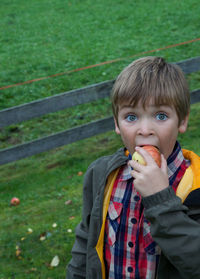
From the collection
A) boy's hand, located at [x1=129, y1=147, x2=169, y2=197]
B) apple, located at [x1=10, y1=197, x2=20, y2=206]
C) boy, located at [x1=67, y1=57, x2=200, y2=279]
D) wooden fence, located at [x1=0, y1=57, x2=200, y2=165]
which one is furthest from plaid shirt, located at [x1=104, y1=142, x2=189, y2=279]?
wooden fence, located at [x1=0, y1=57, x2=200, y2=165]

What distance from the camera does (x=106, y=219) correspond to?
1.87m

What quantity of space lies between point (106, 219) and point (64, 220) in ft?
8.61

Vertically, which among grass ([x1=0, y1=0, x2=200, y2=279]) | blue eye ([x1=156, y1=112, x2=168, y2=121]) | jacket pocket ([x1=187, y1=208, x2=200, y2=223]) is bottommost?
grass ([x1=0, y1=0, x2=200, y2=279])

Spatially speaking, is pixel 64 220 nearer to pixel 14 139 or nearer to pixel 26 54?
pixel 14 139

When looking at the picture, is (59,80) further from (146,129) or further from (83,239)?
(146,129)

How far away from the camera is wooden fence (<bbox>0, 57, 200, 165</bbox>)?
509 centimetres

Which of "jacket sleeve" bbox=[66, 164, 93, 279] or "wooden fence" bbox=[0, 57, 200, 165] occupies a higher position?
"jacket sleeve" bbox=[66, 164, 93, 279]

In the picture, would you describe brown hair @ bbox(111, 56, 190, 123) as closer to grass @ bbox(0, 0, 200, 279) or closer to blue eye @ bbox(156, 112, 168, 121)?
blue eye @ bbox(156, 112, 168, 121)

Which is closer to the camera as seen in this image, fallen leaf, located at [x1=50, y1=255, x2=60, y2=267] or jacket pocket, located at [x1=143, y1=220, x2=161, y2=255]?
jacket pocket, located at [x1=143, y1=220, x2=161, y2=255]

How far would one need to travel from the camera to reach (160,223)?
59.3 inches

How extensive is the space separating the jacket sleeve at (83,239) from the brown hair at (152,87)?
39cm

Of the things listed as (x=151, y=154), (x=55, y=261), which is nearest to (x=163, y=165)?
(x=151, y=154)

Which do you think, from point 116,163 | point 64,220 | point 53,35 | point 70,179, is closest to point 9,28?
point 53,35

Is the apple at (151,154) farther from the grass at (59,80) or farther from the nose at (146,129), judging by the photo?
the grass at (59,80)
